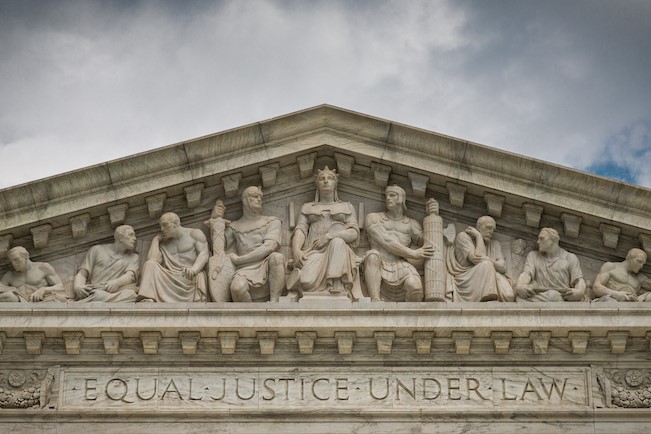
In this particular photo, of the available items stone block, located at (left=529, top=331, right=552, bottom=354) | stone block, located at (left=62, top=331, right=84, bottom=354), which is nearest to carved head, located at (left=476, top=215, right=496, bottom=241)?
stone block, located at (left=529, top=331, right=552, bottom=354)

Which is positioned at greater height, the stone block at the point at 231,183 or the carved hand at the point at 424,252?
the stone block at the point at 231,183

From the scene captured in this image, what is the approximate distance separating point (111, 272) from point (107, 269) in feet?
0.27

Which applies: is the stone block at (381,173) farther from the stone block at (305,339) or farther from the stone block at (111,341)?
the stone block at (111,341)

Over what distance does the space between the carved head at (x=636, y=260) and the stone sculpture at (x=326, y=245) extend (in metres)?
4.01

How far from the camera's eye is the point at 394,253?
1293 inches

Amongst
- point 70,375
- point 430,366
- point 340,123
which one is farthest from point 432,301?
point 70,375

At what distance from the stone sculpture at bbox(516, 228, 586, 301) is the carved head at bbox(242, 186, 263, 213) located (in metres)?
4.02

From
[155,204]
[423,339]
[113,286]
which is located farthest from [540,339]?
[113,286]

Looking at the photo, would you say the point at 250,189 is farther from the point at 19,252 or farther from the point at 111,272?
the point at 19,252

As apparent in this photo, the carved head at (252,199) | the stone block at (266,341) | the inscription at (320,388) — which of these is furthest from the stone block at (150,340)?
the carved head at (252,199)

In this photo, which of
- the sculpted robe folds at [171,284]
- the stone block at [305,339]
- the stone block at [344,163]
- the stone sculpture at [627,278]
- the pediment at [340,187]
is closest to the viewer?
the stone block at [305,339]

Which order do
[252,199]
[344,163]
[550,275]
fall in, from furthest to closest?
1. [344,163]
2. [252,199]
3. [550,275]

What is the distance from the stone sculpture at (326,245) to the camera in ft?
106

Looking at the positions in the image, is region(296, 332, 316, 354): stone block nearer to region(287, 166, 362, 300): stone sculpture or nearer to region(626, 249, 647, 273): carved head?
region(287, 166, 362, 300): stone sculpture
